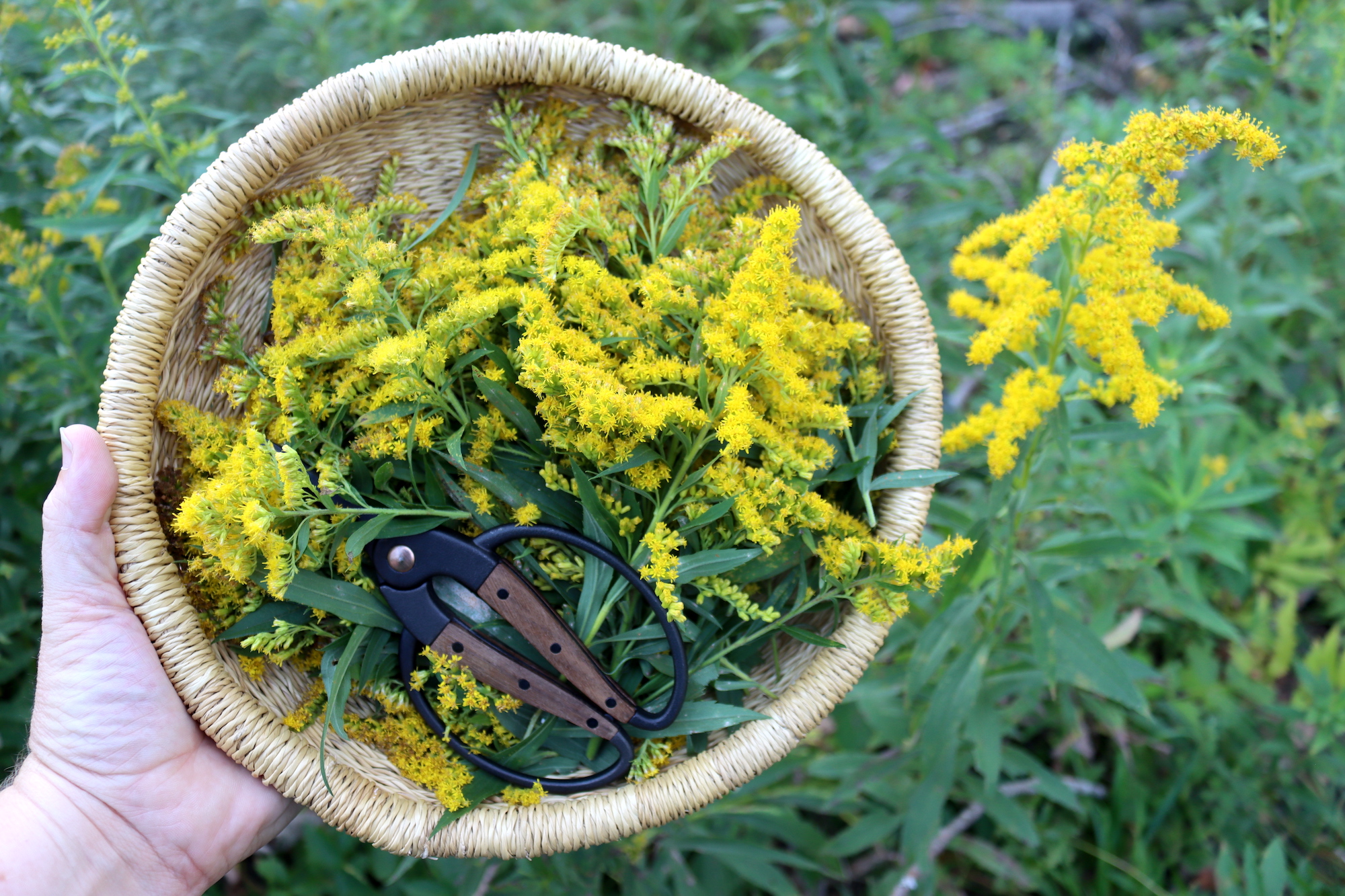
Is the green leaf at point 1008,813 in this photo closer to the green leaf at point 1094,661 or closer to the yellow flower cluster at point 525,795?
the green leaf at point 1094,661

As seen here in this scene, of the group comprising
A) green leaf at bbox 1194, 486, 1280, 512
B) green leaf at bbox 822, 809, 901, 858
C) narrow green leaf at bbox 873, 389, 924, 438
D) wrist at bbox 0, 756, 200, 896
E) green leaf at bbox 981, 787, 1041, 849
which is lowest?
wrist at bbox 0, 756, 200, 896

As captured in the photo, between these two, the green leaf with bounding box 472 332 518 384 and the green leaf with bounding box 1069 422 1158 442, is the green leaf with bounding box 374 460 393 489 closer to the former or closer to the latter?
the green leaf with bounding box 472 332 518 384

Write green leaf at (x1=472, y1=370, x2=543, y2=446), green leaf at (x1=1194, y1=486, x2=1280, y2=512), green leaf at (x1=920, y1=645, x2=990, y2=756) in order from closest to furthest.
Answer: green leaf at (x1=472, y1=370, x2=543, y2=446), green leaf at (x1=920, y1=645, x2=990, y2=756), green leaf at (x1=1194, y1=486, x2=1280, y2=512)

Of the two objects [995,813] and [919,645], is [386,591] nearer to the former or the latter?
[919,645]

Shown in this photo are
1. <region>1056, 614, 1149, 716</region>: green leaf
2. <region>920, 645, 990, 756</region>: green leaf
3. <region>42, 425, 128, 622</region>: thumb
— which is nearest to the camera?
<region>42, 425, 128, 622</region>: thumb

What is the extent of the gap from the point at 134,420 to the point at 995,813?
2.07 m

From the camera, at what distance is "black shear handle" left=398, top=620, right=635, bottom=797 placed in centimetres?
152

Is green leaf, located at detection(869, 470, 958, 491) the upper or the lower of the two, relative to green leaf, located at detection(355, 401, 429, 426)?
upper

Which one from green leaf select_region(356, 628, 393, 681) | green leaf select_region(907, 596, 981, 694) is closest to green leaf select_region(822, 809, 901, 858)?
green leaf select_region(907, 596, 981, 694)

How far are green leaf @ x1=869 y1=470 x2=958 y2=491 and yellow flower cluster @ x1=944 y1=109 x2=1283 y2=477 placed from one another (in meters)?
0.16

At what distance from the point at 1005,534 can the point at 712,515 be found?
0.79 meters

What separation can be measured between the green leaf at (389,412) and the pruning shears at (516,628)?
22 centimetres

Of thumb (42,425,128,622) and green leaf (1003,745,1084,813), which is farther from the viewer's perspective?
green leaf (1003,745,1084,813)

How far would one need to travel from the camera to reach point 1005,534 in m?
1.86
